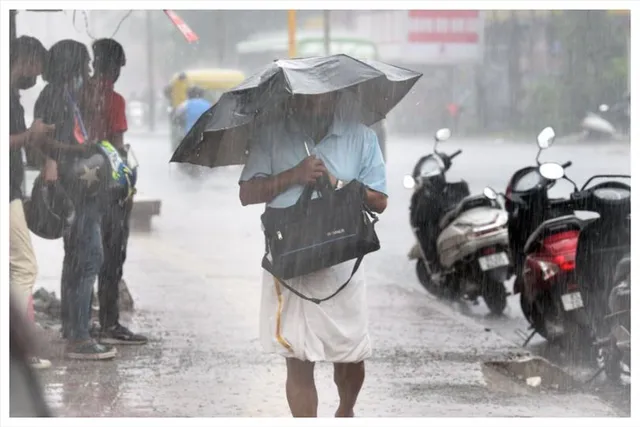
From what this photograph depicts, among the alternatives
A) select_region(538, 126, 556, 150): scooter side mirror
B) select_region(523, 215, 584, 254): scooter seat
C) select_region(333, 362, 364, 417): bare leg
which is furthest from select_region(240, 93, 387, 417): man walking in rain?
select_region(538, 126, 556, 150): scooter side mirror

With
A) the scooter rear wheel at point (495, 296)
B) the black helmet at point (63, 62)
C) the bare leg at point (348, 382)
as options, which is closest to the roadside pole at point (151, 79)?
the scooter rear wheel at point (495, 296)

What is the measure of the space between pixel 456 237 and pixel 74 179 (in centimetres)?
299

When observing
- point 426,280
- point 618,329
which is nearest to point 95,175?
point 618,329

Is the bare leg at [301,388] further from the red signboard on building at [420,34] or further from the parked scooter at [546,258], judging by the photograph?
the red signboard on building at [420,34]

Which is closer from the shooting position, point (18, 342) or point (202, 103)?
point (18, 342)

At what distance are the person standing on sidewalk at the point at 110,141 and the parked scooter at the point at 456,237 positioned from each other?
87.6 inches

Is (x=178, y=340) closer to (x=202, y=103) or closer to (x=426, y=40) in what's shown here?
(x=202, y=103)

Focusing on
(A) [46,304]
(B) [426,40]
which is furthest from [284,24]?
(A) [46,304]

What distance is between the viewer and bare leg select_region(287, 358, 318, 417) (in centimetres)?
498

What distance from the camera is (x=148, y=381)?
21.3ft

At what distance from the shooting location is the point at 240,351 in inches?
289

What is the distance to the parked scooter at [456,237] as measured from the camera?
8.50 m

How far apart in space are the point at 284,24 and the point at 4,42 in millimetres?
16905

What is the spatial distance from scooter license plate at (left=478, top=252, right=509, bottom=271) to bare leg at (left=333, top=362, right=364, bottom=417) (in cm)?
347
